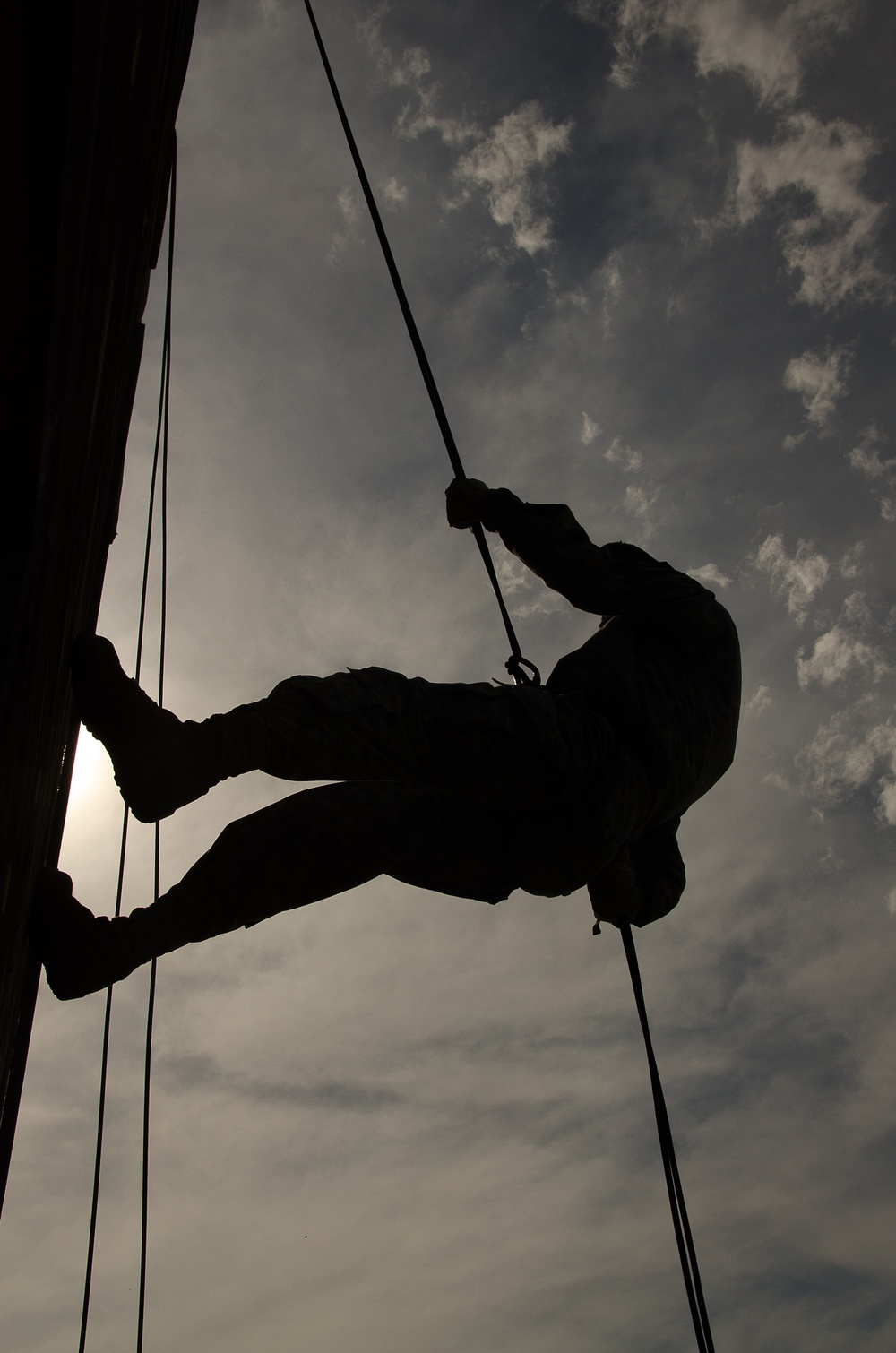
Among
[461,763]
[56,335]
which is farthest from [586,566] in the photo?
[56,335]

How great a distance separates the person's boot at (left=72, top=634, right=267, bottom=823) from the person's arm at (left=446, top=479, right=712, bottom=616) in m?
1.34

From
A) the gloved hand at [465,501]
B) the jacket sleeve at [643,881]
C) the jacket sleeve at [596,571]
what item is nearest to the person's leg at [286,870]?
the jacket sleeve at [643,881]

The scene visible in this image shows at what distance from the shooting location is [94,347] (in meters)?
1.89

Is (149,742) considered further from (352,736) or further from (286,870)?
(286,870)

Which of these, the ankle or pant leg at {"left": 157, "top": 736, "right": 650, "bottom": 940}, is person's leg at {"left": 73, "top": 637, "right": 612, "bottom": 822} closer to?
the ankle

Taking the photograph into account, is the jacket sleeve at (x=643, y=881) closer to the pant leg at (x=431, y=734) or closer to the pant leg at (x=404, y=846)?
the pant leg at (x=404, y=846)

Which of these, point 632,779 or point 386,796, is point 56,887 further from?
point 632,779

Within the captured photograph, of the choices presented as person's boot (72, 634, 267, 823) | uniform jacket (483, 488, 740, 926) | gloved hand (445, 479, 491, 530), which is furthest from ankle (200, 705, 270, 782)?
gloved hand (445, 479, 491, 530)

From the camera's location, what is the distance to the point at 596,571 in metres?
3.40

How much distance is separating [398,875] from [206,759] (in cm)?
101

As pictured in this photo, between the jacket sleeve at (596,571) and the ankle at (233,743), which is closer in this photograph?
the ankle at (233,743)

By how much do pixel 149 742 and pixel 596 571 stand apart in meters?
1.65

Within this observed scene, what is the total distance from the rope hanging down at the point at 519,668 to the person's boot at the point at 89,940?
1518 mm

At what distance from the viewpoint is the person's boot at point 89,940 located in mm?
2676
